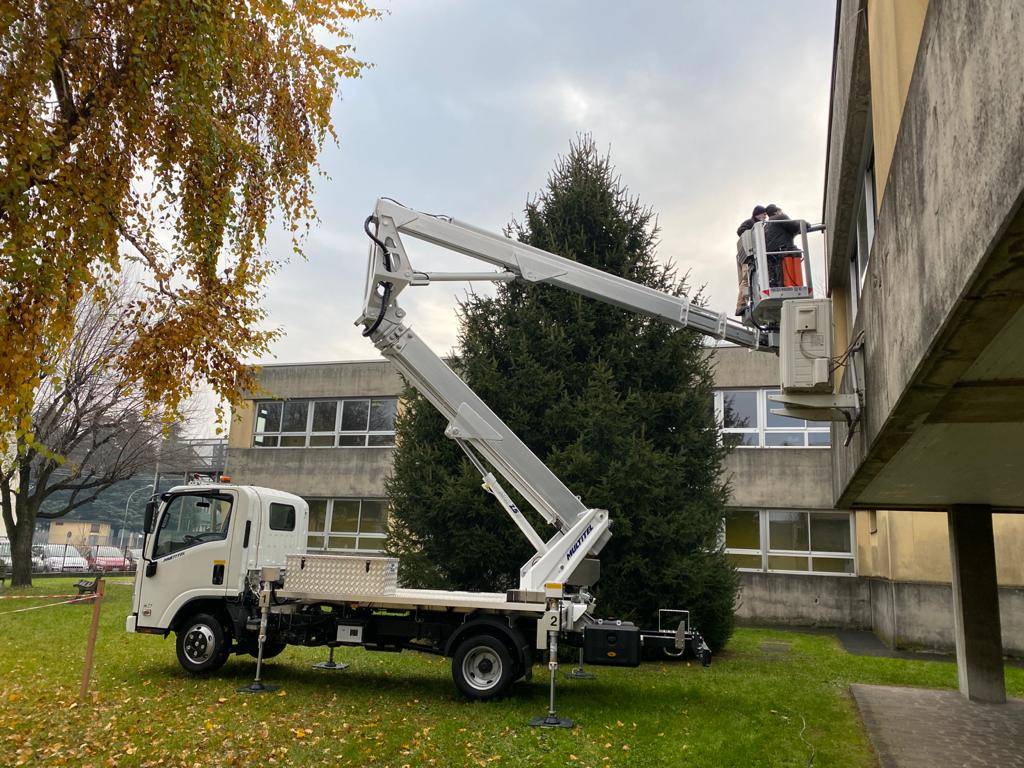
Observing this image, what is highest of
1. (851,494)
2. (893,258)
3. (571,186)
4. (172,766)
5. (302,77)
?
(571,186)

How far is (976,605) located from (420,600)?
23.9 ft

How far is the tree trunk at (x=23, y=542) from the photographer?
20844 mm

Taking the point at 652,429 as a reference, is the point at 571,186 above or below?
above

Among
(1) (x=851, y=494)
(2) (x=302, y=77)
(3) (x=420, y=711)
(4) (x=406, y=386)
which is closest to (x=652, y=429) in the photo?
(4) (x=406, y=386)

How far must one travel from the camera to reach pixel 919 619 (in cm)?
1551

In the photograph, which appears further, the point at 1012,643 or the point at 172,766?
the point at 1012,643

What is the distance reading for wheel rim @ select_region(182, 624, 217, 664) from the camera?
10.2 m

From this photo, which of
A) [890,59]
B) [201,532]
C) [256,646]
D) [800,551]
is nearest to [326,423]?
[201,532]

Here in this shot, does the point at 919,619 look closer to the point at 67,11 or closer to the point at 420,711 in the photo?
the point at 420,711

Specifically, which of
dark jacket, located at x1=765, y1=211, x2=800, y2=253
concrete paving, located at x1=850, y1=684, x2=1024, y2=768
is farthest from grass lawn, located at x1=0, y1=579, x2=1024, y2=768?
dark jacket, located at x1=765, y1=211, x2=800, y2=253

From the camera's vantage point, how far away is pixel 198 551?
1049 centimetres

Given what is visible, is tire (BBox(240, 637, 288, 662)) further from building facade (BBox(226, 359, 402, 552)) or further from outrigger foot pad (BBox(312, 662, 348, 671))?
building facade (BBox(226, 359, 402, 552))

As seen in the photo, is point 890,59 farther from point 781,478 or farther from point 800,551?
point 800,551

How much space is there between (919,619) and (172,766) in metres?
14.3
